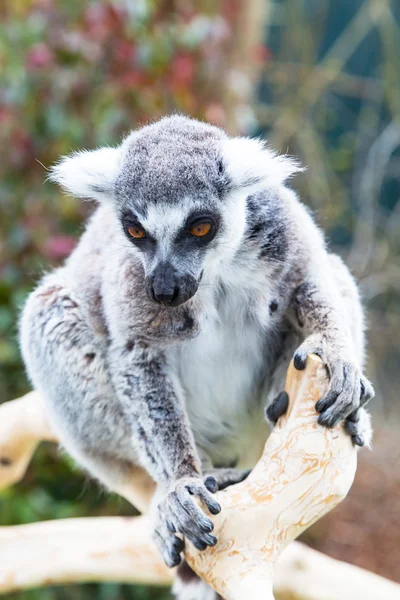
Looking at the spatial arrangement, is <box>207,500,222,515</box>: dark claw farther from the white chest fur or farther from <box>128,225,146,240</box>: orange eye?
<box>128,225,146,240</box>: orange eye

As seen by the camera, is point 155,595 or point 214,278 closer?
point 214,278

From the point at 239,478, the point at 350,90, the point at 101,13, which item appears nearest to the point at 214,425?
the point at 239,478

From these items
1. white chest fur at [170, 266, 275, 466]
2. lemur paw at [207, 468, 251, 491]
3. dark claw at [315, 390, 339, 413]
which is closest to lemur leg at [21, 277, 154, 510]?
white chest fur at [170, 266, 275, 466]

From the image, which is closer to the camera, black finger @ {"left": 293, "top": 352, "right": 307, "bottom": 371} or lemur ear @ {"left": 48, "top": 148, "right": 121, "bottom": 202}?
black finger @ {"left": 293, "top": 352, "right": 307, "bottom": 371}

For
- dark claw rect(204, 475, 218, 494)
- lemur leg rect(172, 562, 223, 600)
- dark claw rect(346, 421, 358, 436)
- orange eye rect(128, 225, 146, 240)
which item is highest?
orange eye rect(128, 225, 146, 240)

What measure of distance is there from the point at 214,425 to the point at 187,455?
41 centimetres

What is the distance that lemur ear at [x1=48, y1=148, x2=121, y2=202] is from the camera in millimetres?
2281

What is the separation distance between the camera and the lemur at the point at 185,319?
6.80ft

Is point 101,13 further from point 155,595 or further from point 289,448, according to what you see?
point 155,595

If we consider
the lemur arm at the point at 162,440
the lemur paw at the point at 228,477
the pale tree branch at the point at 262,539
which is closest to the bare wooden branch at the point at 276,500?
the pale tree branch at the point at 262,539

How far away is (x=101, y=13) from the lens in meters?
4.26

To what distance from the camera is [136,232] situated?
2.15 metres

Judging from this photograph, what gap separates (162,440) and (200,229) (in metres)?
0.69

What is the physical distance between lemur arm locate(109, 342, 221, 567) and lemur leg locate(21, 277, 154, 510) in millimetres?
155
